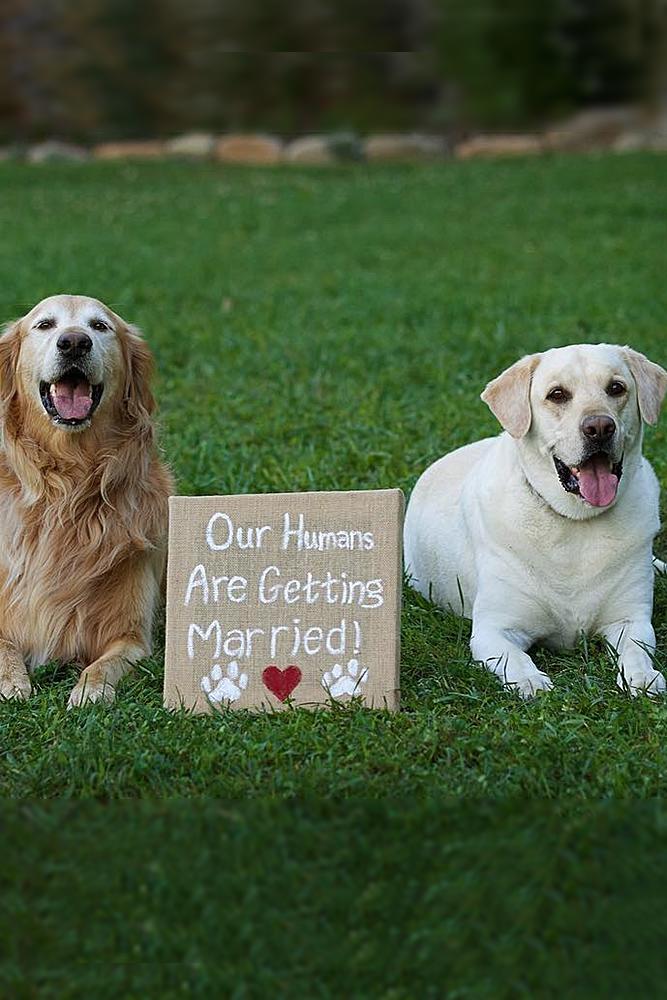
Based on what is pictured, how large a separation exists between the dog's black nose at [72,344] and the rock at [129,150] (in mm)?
18789

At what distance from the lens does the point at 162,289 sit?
975 cm

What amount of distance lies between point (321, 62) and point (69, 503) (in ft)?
8.12

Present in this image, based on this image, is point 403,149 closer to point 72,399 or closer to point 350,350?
point 350,350

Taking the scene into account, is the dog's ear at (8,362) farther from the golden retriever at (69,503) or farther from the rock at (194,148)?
the rock at (194,148)

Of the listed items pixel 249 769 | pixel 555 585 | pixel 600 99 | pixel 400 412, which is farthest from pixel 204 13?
pixel 400 412

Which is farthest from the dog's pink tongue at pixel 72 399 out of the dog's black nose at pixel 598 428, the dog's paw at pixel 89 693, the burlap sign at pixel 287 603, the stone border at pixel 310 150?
the stone border at pixel 310 150

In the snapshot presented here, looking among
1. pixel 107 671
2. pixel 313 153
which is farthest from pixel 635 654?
pixel 313 153

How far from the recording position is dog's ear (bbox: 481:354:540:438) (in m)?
3.35

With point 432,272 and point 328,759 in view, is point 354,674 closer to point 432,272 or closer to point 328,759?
point 328,759

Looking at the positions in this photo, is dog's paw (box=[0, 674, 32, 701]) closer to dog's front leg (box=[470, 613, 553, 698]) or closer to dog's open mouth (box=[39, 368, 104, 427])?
dog's open mouth (box=[39, 368, 104, 427])

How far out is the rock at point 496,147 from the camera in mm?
20172

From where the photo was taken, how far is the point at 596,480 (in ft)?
10.7

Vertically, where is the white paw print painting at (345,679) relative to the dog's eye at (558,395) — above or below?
below

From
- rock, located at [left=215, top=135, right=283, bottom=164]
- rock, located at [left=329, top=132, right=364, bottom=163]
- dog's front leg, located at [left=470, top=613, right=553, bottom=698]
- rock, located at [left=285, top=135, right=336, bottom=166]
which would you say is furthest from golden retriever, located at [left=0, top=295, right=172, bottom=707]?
rock, located at [left=215, top=135, right=283, bottom=164]
